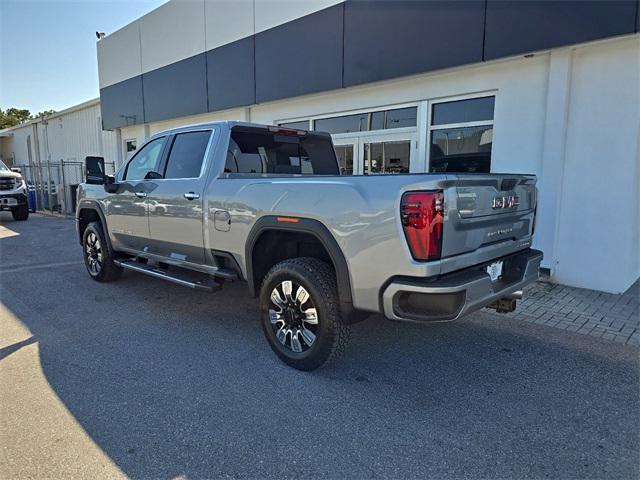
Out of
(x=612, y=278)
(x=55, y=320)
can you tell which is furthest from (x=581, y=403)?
(x=55, y=320)

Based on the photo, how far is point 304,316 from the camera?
11.3 feet

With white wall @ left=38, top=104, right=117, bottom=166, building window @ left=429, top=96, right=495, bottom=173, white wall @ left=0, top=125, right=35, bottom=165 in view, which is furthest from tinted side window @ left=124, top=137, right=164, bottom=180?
white wall @ left=0, top=125, right=35, bottom=165

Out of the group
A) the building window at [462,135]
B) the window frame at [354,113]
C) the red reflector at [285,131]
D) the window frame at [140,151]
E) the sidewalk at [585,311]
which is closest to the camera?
the sidewalk at [585,311]

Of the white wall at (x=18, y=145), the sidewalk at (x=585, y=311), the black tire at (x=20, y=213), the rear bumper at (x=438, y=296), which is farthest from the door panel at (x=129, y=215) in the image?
the white wall at (x=18, y=145)

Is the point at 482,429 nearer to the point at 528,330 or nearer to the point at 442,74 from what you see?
the point at 528,330

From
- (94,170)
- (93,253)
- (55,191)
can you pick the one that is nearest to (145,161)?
(94,170)

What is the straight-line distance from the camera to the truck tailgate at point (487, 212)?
2818 mm

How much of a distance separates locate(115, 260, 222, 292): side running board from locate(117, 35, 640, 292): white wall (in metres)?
4.75

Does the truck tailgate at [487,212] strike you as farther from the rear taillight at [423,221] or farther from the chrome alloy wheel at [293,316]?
the chrome alloy wheel at [293,316]

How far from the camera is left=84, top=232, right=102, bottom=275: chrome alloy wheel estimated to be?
20.1ft

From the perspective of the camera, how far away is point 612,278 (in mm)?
5754

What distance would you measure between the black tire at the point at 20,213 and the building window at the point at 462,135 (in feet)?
45.2

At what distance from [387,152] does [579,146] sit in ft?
11.1

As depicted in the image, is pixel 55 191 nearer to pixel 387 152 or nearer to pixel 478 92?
pixel 387 152
